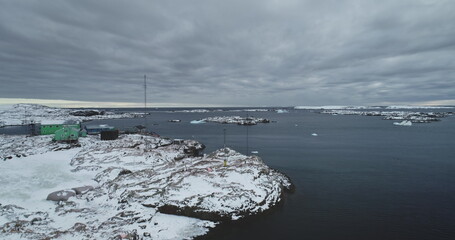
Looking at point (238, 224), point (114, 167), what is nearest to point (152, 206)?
point (238, 224)

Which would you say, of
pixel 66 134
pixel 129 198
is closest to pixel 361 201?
pixel 129 198

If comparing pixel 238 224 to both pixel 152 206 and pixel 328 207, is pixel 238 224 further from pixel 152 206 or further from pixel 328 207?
pixel 328 207

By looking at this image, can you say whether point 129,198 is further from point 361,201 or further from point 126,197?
point 361,201

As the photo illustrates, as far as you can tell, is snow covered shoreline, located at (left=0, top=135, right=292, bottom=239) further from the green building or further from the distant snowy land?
the green building

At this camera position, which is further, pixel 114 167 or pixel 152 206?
pixel 114 167

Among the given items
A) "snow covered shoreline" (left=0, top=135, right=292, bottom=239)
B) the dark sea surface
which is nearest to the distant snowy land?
"snow covered shoreline" (left=0, top=135, right=292, bottom=239)

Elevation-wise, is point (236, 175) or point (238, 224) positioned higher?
point (236, 175)
